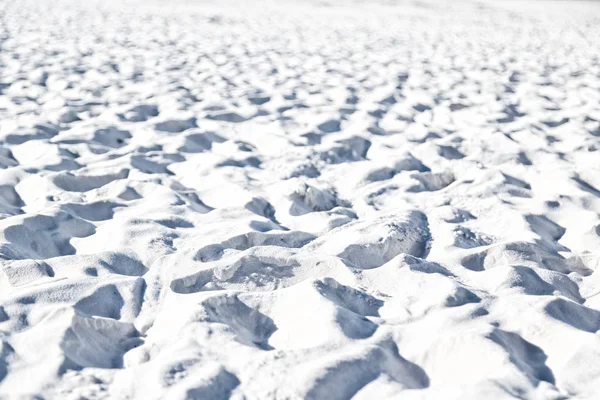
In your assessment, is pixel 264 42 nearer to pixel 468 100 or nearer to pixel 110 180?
pixel 468 100

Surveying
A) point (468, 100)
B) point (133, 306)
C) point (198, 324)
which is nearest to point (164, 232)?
point (133, 306)

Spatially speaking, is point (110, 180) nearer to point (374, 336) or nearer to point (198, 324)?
point (198, 324)

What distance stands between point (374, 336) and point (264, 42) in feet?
20.5

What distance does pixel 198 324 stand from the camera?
194 centimetres

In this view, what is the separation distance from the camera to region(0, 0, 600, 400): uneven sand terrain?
1.77 meters

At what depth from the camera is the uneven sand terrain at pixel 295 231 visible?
1.77m

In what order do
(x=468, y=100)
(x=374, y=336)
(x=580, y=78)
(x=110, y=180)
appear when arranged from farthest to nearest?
(x=580, y=78), (x=468, y=100), (x=110, y=180), (x=374, y=336)

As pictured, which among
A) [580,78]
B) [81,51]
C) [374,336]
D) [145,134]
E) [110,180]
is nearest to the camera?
[374,336]

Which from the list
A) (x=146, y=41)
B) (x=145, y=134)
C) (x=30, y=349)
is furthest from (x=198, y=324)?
(x=146, y=41)

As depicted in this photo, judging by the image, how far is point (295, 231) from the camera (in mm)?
2666

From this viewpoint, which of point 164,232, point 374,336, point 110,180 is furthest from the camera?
point 110,180

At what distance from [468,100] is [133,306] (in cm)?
362

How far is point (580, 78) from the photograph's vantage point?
5.98 metres

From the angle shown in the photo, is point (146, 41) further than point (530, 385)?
Yes
